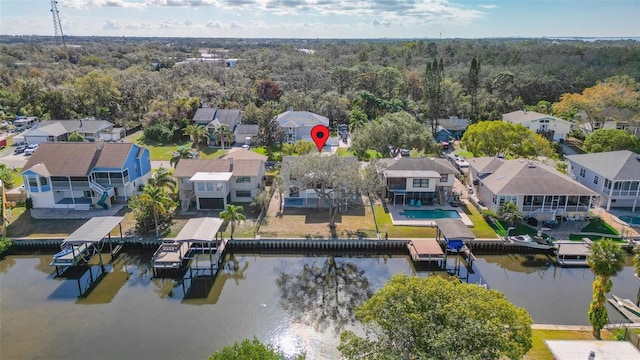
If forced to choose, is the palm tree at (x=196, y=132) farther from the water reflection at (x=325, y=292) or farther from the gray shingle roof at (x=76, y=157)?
the water reflection at (x=325, y=292)

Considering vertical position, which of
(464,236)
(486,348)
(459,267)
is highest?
(486,348)

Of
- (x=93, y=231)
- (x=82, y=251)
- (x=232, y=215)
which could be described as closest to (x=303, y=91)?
(x=232, y=215)

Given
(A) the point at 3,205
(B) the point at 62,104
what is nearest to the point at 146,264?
(A) the point at 3,205

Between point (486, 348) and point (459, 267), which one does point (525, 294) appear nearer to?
point (459, 267)

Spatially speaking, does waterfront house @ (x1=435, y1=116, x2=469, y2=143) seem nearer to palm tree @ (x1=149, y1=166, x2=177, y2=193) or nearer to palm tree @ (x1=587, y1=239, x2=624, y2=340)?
palm tree @ (x1=149, y1=166, x2=177, y2=193)

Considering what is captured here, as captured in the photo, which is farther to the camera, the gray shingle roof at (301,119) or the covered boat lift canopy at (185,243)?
the gray shingle roof at (301,119)

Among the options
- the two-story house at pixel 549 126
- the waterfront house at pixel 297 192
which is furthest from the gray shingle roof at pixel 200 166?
the two-story house at pixel 549 126

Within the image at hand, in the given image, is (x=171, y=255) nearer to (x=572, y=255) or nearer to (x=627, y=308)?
(x=572, y=255)
